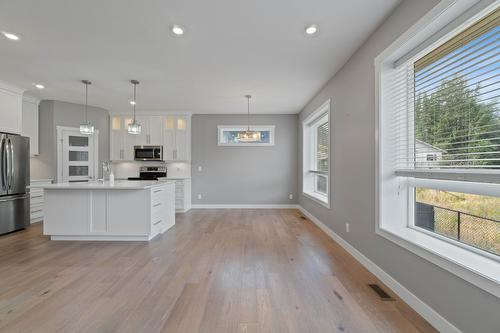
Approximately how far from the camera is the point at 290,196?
6219 millimetres

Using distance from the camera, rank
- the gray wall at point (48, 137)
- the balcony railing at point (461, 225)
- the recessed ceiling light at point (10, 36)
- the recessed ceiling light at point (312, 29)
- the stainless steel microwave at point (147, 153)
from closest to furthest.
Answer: the balcony railing at point (461, 225), the recessed ceiling light at point (312, 29), the recessed ceiling light at point (10, 36), the gray wall at point (48, 137), the stainless steel microwave at point (147, 153)

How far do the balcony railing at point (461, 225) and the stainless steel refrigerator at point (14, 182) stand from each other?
6162 millimetres

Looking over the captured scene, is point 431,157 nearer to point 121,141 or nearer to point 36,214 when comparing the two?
point 121,141

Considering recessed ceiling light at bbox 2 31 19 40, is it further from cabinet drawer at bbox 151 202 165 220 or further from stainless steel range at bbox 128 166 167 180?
stainless steel range at bbox 128 166 167 180

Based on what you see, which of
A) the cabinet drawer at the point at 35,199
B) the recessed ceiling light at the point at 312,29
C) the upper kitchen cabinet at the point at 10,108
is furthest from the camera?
the cabinet drawer at the point at 35,199

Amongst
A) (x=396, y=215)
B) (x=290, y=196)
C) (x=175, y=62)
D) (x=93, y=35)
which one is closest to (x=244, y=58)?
(x=175, y=62)

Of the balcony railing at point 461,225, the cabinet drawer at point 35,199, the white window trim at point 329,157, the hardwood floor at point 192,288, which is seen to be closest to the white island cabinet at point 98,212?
the hardwood floor at point 192,288

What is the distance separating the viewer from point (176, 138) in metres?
6.02

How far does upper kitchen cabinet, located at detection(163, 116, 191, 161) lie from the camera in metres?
6.01

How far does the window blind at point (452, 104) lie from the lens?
1.40 meters

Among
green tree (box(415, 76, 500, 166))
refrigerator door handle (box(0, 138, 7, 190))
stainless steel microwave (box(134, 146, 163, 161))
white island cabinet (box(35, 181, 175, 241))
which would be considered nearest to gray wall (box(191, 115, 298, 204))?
stainless steel microwave (box(134, 146, 163, 161))

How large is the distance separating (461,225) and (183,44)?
3.30 metres

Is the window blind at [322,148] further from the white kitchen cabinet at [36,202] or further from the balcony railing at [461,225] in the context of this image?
the white kitchen cabinet at [36,202]

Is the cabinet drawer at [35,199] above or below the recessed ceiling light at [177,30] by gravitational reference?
below
